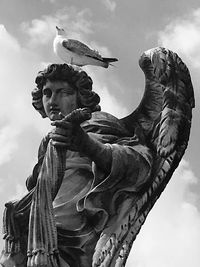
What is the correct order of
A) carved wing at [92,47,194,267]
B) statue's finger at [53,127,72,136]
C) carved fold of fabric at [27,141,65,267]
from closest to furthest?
1. carved fold of fabric at [27,141,65,267]
2. statue's finger at [53,127,72,136]
3. carved wing at [92,47,194,267]

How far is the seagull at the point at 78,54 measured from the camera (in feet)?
34.8

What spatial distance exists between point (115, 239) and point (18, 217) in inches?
36.7

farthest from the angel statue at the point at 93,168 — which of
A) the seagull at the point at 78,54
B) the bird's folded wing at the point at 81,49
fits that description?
the bird's folded wing at the point at 81,49

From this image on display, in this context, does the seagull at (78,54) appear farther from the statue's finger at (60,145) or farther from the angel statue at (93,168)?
the statue's finger at (60,145)

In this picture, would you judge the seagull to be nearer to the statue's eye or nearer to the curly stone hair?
the curly stone hair

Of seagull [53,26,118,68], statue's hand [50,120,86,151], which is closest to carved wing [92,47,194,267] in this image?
statue's hand [50,120,86,151]

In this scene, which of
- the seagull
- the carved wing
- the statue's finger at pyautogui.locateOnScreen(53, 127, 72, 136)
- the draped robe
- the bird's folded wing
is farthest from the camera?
the bird's folded wing

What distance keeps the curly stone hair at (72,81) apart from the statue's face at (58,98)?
0.05 metres

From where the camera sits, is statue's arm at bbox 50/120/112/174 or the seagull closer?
statue's arm at bbox 50/120/112/174

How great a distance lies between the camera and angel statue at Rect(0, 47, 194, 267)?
830cm

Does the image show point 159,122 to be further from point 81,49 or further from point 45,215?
point 81,49

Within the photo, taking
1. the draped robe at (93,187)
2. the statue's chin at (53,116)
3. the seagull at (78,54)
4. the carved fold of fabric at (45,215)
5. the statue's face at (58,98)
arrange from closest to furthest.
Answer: the carved fold of fabric at (45,215) < the draped robe at (93,187) < the statue's chin at (53,116) < the statue's face at (58,98) < the seagull at (78,54)

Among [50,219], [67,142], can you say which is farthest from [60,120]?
[50,219]

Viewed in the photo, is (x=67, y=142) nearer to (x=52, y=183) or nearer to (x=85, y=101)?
(x=52, y=183)
